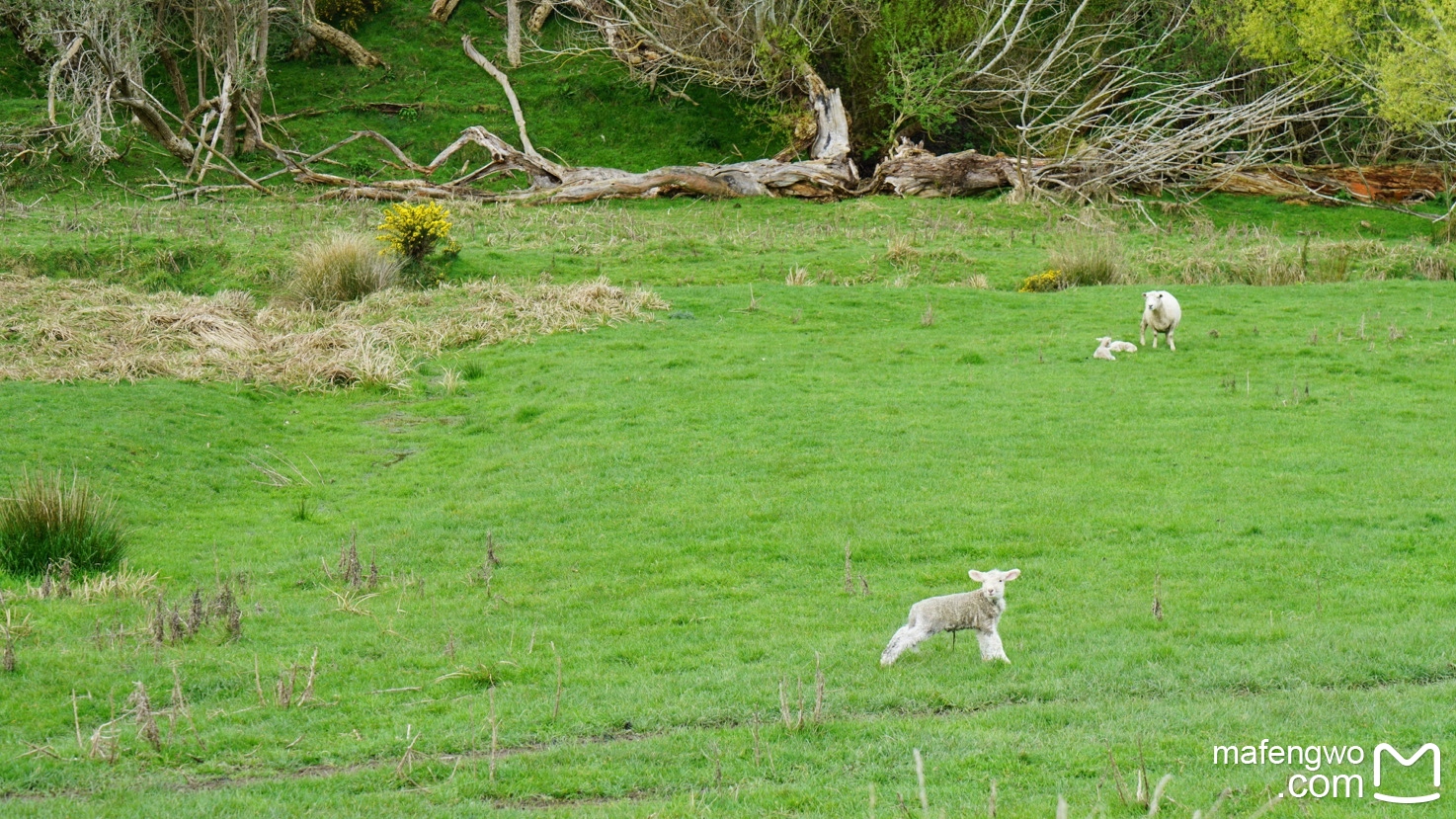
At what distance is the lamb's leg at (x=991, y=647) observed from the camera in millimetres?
9812

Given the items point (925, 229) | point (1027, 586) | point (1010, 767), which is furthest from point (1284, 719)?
point (925, 229)

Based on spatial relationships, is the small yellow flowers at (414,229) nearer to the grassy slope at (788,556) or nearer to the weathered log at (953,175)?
the grassy slope at (788,556)

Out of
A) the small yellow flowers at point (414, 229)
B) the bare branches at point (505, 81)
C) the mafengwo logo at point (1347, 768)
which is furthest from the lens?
the bare branches at point (505, 81)

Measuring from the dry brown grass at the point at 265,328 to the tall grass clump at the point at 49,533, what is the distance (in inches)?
342

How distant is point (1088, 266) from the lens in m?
30.8

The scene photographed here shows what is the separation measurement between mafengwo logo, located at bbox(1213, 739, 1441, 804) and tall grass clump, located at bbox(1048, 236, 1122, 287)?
934 inches

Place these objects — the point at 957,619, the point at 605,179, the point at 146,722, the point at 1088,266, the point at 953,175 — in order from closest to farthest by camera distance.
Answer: the point at 146,722, the point at 957,619, the point at 1088,266, the point at 953,175, the point at 605,179

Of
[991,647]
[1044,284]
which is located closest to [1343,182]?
[1044,284]

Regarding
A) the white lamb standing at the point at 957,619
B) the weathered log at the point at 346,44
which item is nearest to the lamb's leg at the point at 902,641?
the white lamb standing at the point at 957,619

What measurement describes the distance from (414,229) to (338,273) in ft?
7.53

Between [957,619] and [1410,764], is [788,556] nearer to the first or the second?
[957,619]

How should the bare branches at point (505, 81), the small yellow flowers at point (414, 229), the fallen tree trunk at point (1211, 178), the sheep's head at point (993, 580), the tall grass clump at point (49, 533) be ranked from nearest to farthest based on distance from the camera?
the sheep's head at point (993, 580) < the tall grass clump at point (49, 533) < the small yellow flowers at point (414, 229) < the fallen tree trunk at point (1211, 178) < the bare branches at point (505, 81)

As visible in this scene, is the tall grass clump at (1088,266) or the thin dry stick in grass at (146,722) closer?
the thin dry stick in grass at (146,722)

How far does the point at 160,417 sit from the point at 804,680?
13954 millimetres
